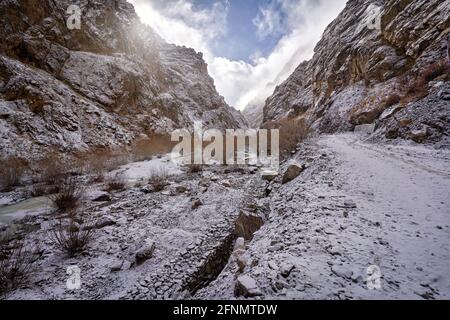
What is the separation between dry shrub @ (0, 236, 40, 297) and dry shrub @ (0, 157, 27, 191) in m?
6.12

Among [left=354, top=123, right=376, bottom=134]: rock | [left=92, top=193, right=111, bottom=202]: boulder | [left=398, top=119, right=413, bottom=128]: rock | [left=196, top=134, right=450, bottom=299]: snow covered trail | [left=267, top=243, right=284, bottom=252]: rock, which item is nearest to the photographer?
[left=196, top=134, right=450, bottom=299]: snow covered trail

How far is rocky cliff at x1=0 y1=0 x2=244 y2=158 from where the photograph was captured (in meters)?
12.6

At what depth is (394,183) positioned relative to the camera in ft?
16.5

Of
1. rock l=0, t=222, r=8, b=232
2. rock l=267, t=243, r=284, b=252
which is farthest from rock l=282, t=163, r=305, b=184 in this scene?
rock l=0, t=222, r=8, b=232

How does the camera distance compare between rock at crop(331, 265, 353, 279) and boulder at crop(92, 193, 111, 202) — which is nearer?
rock at crop(331, 265, 353, 279)

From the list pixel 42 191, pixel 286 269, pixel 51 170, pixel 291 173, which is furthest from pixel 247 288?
pixel 51 170

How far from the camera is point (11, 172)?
9164 mm

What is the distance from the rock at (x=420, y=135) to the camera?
898 cm

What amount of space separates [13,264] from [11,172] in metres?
8.52

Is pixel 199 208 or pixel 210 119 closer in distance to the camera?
pixel 199 208

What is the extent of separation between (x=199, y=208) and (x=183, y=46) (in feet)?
231

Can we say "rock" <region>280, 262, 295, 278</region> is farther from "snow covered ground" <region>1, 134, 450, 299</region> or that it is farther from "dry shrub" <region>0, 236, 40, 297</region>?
"dry shrub" <region>0, 236, 40, 297</region>

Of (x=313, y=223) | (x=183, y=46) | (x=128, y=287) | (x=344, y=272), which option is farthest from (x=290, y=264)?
(x=183, y=46)

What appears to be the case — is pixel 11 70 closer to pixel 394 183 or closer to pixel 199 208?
pixel 199 208
